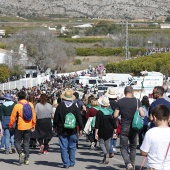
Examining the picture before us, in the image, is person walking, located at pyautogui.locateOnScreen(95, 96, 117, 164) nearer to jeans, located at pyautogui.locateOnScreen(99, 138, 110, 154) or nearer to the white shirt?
jeans, located at pyautogui.locateOnScreen(99, 138, 110, 154)

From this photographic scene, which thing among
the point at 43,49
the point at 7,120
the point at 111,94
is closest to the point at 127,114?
the point at 111,94

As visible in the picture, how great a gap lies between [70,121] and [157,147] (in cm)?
503

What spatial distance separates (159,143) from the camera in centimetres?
776

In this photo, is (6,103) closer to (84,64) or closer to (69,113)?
(69,113)

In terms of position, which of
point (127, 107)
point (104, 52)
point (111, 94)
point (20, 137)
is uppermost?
point (104, 52)

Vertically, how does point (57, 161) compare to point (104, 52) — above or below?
below

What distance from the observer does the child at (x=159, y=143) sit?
771 centimetres

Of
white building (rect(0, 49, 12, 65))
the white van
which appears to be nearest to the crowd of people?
the white van

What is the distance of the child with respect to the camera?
304 inches

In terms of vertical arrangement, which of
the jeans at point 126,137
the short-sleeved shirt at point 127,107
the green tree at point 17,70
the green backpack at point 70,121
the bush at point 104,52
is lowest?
the jeans at point 126,137

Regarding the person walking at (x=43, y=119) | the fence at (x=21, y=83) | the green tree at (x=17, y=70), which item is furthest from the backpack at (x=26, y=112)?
the green tree at (x=17, y=70)

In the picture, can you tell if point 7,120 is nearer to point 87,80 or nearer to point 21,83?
point 21,83

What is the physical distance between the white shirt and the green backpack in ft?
16.1

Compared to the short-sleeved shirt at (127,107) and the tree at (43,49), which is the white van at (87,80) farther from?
the short-sleeved shirt at (127,107)
